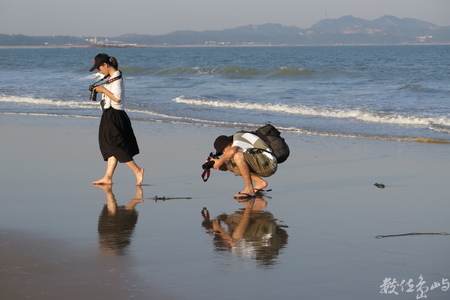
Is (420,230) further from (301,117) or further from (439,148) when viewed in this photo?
(301,117)

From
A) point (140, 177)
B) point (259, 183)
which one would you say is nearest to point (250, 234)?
point (259, 183)

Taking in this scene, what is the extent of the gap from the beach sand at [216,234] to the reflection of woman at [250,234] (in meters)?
0.02

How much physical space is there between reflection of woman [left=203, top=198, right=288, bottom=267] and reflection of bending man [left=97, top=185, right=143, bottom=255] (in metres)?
0.67

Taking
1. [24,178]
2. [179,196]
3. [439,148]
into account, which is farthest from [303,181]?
[439,148]

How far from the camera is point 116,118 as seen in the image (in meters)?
8.19

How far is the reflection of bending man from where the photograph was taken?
5656 mm

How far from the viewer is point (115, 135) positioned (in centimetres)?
822

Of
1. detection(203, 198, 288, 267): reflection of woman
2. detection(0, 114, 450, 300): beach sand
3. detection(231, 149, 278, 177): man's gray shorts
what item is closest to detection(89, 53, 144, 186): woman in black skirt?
detection(0, 114, 450, 300): beach sand

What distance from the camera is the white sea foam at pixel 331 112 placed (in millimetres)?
16078

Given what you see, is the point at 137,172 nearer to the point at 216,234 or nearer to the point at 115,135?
the point at 115,135

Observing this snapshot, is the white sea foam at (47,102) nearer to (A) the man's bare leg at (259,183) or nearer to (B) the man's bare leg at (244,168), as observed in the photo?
(A) the man's bare leg at (259,183)

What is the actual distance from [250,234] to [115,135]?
2.65 m

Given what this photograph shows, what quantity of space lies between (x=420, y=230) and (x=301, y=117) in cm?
1109

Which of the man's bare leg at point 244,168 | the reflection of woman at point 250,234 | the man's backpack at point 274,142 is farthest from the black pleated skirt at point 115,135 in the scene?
the reflection of woman at point 250,234
